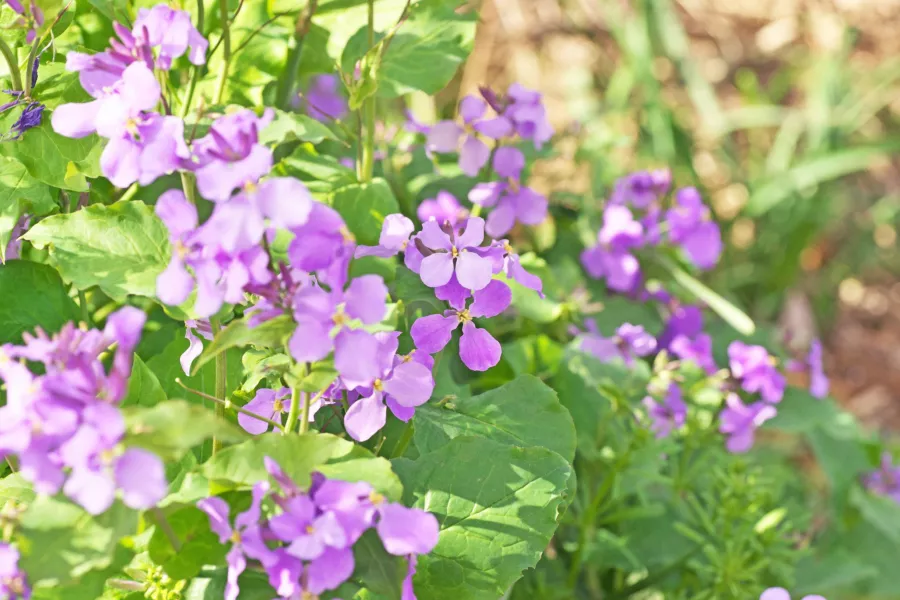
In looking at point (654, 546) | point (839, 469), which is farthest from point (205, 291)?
point (839, 469)

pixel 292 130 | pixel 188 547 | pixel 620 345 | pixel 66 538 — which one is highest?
pixel 292 130

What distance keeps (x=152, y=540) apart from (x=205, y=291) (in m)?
0.25

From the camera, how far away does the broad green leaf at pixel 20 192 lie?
3.43 feet

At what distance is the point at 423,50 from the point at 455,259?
1.71ft

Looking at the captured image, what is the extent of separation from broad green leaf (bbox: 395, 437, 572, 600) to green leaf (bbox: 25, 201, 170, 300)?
→ 12.5 inches

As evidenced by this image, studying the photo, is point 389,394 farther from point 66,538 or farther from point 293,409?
point 66,538

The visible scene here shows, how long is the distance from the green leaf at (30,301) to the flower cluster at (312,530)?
0.49 m

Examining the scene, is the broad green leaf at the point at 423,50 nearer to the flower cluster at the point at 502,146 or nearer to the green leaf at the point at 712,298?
the flower cluster at the point at 502,146

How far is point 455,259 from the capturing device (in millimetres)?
863

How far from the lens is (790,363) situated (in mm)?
1736

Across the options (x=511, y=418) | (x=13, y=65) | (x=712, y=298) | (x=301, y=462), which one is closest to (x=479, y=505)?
(x=511, y=418)

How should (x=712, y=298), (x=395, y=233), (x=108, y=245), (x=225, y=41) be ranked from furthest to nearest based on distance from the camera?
(x=712, y=298)
(x=225, y=41)
(x=108, y=245)
(x=395, y=233)

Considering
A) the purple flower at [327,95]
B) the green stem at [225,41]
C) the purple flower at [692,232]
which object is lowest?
the purple flower at [692,232]

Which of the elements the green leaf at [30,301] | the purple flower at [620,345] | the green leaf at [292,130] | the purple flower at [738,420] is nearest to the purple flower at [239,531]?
the green leaf at [292,130]
